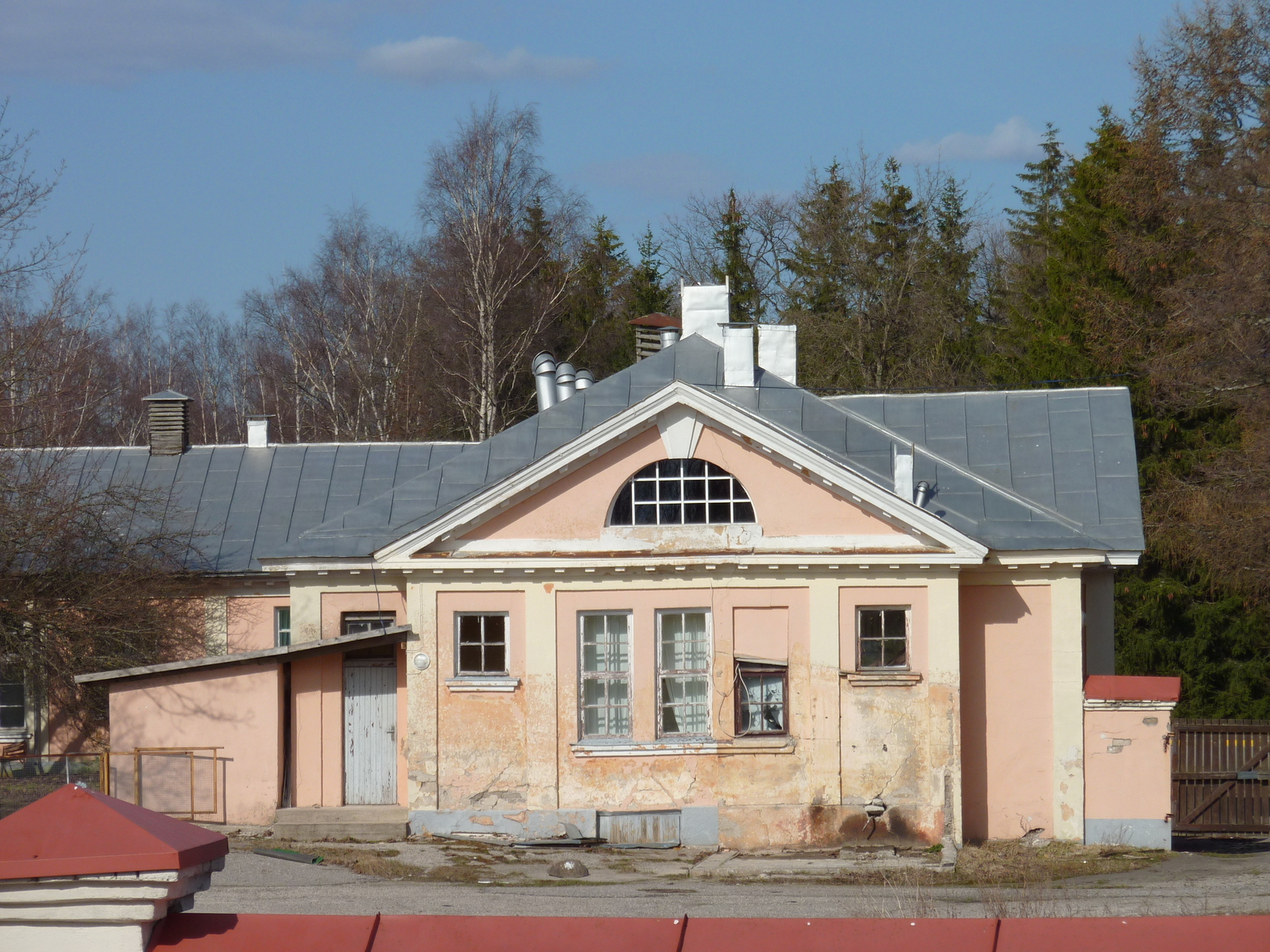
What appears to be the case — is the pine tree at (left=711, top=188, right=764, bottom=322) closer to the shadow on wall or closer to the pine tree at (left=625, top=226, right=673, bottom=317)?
the pine tree at (left=625, top=226, right=673, bottom=317)

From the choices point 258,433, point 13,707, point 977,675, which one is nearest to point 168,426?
point 258,433

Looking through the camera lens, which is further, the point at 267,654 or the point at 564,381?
the point at 564,381

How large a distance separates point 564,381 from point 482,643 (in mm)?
7140

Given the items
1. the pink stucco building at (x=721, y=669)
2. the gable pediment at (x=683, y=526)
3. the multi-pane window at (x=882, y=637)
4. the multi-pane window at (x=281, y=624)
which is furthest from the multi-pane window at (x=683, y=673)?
the multi-pane window at (x=281, y=624)

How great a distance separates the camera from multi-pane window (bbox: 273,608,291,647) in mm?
22562

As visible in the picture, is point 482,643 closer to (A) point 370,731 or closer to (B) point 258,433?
(A) point 370,731

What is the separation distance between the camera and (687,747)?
1719cm

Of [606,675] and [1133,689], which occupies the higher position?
[606,675]

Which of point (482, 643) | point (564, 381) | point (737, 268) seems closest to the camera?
point (482, 643)

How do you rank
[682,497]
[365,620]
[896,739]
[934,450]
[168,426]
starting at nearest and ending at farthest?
[896,739], [682,497], [365,620], [934,450], [168,426]

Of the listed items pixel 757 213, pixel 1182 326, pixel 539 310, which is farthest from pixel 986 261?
pixel 1182 326

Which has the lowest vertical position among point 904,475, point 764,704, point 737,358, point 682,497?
point 764,704

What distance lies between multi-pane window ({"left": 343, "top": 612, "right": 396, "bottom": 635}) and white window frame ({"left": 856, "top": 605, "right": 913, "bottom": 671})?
21.5ft

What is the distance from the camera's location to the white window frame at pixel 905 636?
56.7 ft
